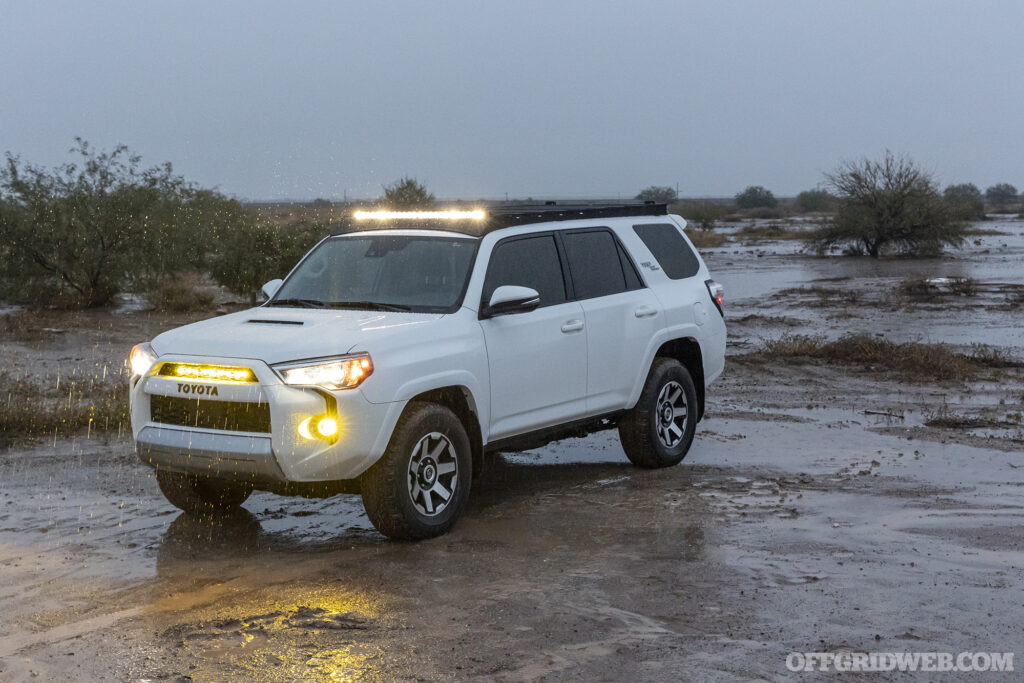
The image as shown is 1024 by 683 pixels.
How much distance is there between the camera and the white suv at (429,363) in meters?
6.61

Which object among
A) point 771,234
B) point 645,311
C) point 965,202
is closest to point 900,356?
point 645,311

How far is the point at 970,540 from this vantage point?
7109 millimetres

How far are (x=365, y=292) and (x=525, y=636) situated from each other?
3.07 m

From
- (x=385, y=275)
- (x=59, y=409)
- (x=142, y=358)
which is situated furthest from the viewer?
(x=59, y=409)

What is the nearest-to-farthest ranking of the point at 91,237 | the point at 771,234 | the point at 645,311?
the point at 645,311 < the point at 91,237 < the point at 771,234

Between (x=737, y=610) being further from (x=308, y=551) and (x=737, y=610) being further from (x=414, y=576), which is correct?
(x=308, y=551)

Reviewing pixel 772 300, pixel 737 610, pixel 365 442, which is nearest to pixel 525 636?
A: pixel 737 610

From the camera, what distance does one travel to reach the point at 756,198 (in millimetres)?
129250

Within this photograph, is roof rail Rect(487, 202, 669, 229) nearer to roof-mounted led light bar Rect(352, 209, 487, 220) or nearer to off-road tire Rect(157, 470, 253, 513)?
roof-mounted led light bar Rect(352, 209, 487, 220)

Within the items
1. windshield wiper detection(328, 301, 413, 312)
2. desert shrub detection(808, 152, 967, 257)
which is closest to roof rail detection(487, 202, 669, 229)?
windshield wiper detection(328, 301, 413, 312)

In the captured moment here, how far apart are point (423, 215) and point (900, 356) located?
29.0 feet

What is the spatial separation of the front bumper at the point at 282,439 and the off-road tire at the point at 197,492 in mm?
671

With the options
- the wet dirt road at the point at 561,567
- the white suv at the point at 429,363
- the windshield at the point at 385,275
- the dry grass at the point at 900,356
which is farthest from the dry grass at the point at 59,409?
the dry grass at the point at 900,356

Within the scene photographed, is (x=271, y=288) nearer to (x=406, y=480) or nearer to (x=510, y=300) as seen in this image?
(x=510, y=300)
